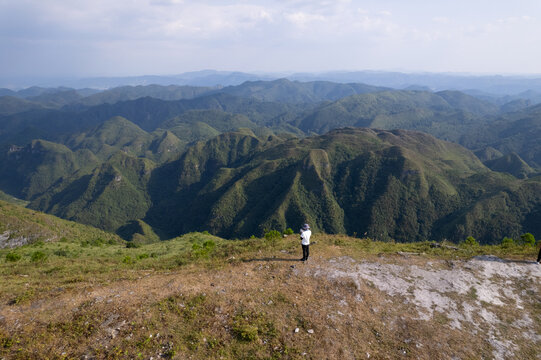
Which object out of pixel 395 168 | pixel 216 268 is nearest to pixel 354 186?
pixel 395 168

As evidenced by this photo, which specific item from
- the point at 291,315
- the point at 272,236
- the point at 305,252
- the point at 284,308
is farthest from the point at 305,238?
the point at 272,236

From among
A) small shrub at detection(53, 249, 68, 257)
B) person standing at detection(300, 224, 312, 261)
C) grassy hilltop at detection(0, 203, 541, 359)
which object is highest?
person standing at detection(300, 224, 312, 261)

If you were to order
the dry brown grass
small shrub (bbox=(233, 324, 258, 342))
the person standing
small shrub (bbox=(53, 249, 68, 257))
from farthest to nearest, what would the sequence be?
small shrub (bbox=(53, 249, 68, 257)) < the person standing < small shrub (bbox=(233, 324, 258, 342)) < the dry brown grass

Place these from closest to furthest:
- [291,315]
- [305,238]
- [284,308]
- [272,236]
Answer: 1. [291,315]
2. [284,308]
3. [305,238]
4. [272,236]

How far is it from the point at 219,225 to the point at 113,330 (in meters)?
184

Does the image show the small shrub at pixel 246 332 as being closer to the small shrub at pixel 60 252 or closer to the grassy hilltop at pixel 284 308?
the grassy hilltop at pixel 284 308

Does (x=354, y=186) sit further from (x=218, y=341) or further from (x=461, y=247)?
(x=218, y=341)

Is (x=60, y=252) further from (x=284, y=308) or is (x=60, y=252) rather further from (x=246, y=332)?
(x=284, y=308)

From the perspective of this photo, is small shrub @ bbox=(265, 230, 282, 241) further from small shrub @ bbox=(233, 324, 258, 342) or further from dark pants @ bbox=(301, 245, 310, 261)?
small shrub @ bbox=(233, 324, 258, 342)

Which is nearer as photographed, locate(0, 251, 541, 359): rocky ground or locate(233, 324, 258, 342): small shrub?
locate(0, 251, 541, 359): rocky ground

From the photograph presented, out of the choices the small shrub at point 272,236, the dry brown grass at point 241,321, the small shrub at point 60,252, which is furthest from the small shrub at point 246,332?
the small shrub at point 60,252

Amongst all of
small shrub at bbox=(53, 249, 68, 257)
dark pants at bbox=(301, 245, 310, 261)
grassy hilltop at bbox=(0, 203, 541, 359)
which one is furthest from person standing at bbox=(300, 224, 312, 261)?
Result: small shrub at bbox=(53, 249, 68, 257)

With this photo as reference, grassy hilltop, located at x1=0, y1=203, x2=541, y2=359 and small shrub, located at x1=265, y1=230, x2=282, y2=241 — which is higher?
grassy hilltop, located at x1=0, y1=203, x2=541, y2=359

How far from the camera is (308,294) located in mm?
17703
